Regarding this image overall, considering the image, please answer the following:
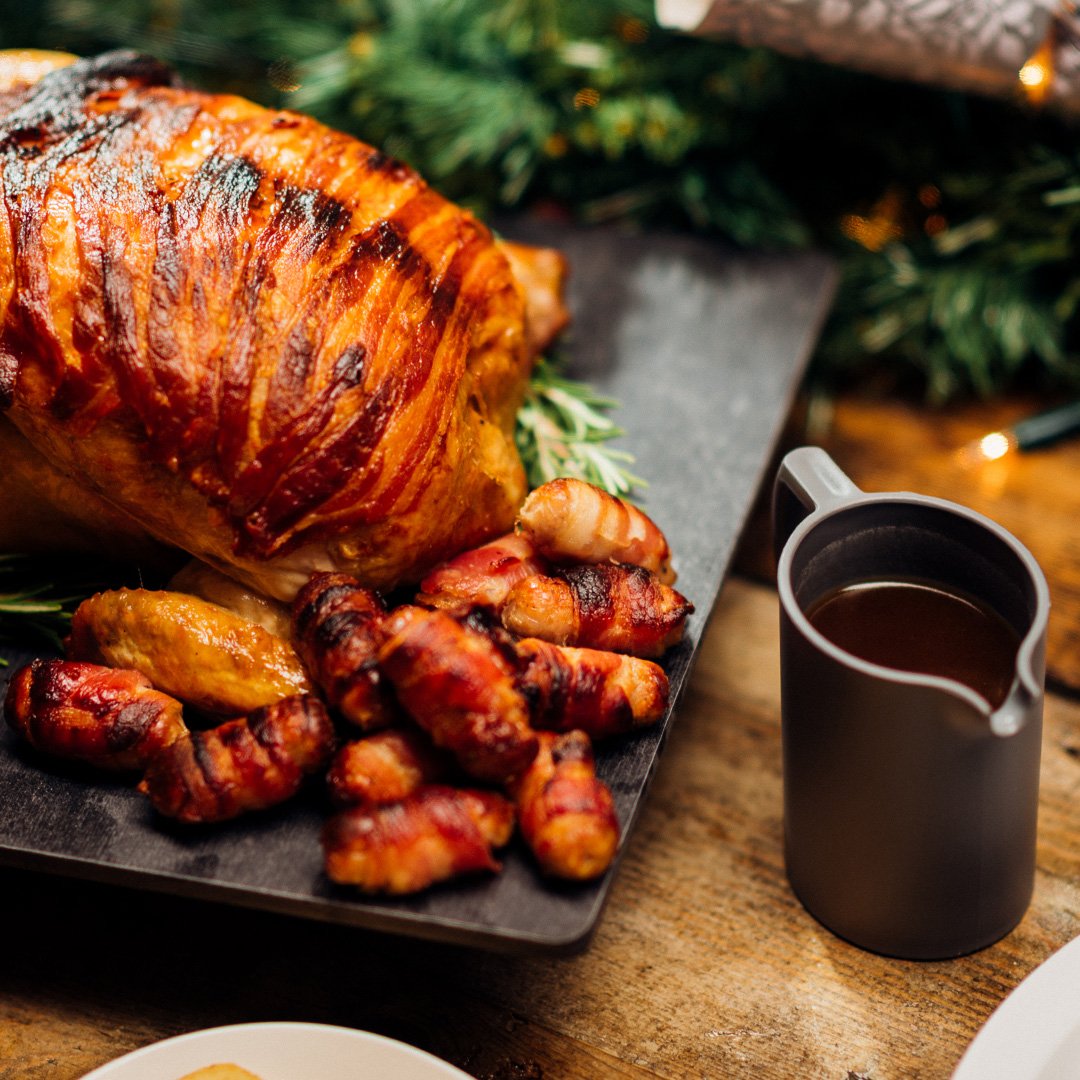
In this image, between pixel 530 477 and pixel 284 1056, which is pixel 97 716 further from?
pixel 530 477

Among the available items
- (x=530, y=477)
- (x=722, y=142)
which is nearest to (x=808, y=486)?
(x=530, y=477)

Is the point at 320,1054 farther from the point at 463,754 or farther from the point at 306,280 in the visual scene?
the point at 306,280

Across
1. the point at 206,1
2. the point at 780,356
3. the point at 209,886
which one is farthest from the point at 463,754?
the point at 206,1

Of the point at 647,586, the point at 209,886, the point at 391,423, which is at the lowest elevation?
the point at 209,886

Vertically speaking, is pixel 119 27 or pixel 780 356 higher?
pixel 119 27

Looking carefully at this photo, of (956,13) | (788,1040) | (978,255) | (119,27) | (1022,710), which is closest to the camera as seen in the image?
(1022,710)

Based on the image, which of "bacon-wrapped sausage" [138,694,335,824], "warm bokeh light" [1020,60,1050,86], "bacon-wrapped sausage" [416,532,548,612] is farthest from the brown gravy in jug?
"warm bokeh light" [1020,60,1050,86]

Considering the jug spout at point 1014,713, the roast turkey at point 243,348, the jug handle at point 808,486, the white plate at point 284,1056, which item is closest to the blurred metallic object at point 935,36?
the roast turkey at point 243,348

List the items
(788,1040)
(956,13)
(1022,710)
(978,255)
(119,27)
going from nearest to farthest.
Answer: (1022,710), (788,1040), (956,13), (978,255), (119,27)
